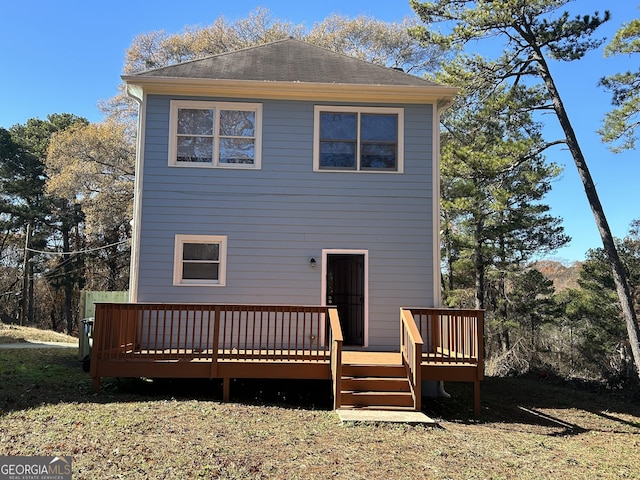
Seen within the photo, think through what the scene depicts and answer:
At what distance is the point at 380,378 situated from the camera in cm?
664

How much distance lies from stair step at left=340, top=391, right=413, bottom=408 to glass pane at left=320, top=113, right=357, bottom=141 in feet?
15.1

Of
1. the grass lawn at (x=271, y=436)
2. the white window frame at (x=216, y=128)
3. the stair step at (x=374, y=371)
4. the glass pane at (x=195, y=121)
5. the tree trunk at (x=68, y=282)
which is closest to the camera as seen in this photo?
the grass lawn at (x=271, y=436)

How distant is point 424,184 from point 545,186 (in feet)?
27.8

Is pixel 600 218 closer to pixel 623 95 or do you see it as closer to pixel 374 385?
pixel 623 95

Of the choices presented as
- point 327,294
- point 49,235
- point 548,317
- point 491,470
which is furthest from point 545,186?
point 49,235

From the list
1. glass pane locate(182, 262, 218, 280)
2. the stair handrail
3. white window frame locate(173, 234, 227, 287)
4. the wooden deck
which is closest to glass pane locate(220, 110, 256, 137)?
white window frame locate(173, 234, 227, 287)

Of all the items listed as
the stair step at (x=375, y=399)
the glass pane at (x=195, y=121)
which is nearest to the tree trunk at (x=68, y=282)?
the glass pane at (x=195, y=121)

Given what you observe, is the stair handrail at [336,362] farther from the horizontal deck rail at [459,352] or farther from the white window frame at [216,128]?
the white window frame at [216,128]

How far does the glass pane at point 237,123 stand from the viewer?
8.46m

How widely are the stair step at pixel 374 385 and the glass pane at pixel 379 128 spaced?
4.41m

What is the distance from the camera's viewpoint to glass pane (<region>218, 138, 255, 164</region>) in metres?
8.44

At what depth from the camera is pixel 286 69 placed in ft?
29.5

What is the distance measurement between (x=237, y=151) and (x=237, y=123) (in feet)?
1.74

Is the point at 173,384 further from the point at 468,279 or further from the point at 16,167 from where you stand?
the point at 16,167
